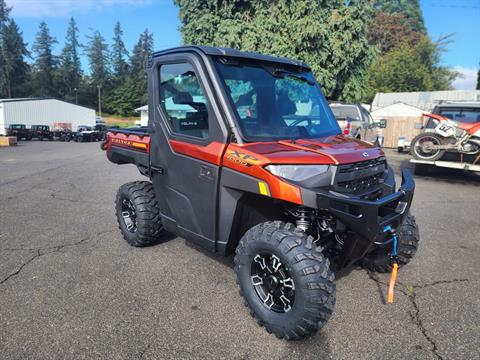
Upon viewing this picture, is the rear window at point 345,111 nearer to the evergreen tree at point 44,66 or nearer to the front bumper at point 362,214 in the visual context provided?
the front bumper at point 362,214

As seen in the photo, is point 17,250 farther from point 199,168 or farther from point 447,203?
point 447,203

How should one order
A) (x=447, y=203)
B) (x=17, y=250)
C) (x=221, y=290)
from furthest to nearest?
1. (x=447, y=203)
2. (x=17, y=250)
3. (x=221, y=290)

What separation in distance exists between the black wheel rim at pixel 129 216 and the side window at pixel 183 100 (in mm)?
1482

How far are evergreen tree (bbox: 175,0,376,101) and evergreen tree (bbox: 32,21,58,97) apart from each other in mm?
83035

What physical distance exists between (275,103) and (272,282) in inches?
64.0

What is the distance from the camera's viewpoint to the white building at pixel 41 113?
38.1m

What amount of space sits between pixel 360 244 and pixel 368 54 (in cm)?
1470

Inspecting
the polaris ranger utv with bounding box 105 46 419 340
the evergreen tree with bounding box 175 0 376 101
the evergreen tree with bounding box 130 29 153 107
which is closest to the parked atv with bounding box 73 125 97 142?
the evergreen tree with bounding box 175 0 376 101

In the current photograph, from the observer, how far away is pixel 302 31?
14.1 metres

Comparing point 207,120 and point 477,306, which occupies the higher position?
point 207,120

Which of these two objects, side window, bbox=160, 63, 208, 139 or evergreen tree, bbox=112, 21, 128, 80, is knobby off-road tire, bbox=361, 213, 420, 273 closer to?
side window, bbox=160, 63, 208, 139

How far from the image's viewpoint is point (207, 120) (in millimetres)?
3191

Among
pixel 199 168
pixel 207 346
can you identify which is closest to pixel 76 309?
pixel 207 346

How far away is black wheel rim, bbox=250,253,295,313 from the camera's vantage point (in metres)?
2.81
